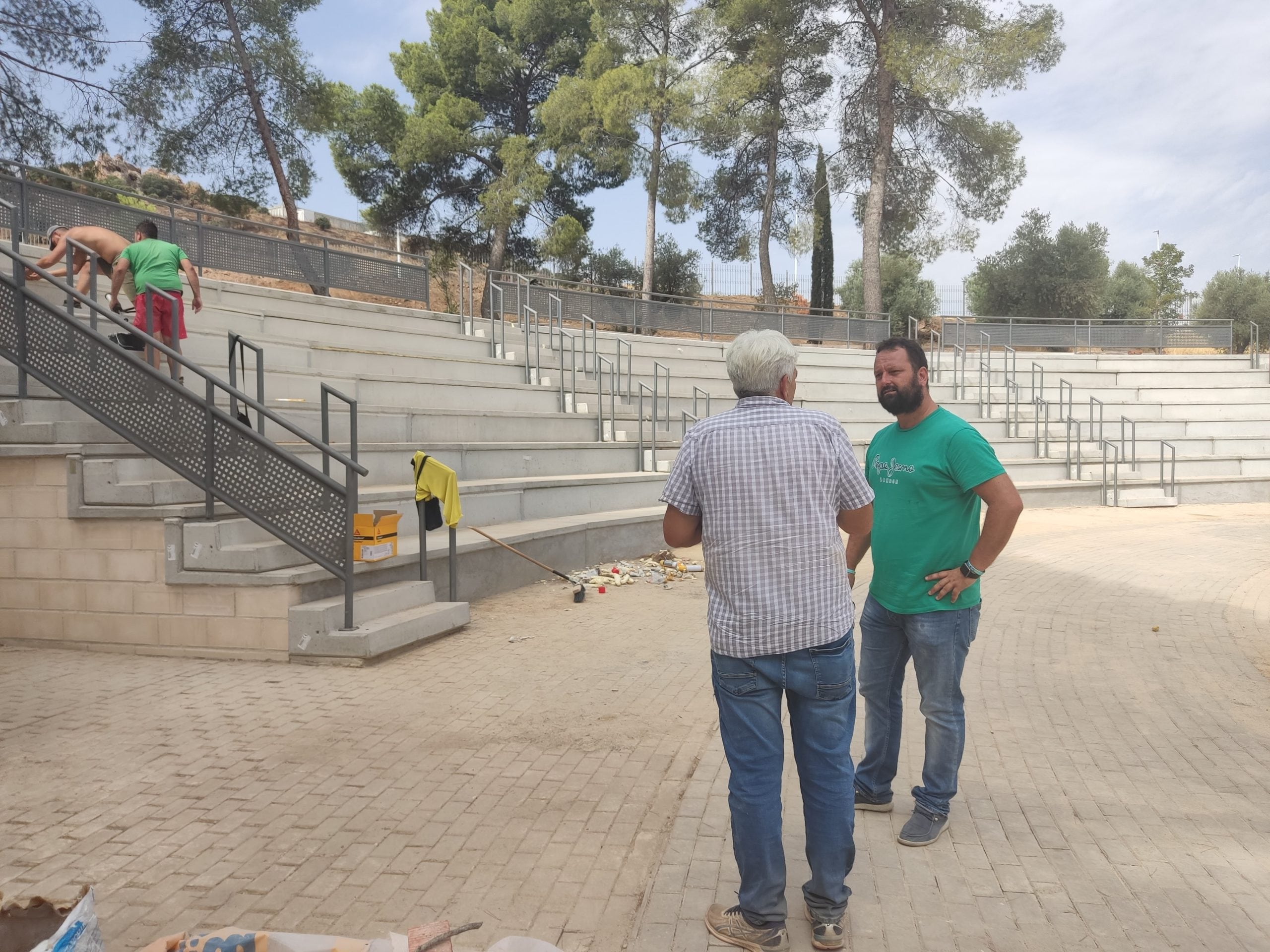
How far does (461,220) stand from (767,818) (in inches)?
1170

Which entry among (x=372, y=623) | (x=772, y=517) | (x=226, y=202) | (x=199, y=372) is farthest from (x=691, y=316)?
(x=772, y=517)

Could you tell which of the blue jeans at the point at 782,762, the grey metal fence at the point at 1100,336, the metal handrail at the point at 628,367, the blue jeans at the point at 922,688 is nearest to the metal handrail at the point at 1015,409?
the grey metal fence at the point at 1100,336

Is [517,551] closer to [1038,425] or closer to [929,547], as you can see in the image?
[929,547]

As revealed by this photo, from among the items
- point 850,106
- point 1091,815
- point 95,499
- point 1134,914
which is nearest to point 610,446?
point 95,499

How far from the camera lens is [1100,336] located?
88.4 ft

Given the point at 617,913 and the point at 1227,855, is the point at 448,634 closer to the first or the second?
the point at 617,913

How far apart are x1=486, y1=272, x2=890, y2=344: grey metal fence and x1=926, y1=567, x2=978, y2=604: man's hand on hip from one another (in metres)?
15.8

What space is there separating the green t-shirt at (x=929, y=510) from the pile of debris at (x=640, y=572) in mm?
5737

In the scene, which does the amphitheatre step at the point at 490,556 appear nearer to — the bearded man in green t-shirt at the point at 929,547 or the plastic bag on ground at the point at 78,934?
the plastic bag on ground at the point at 78,934

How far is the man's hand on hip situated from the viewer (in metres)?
3.31

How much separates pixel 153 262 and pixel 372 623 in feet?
13.9

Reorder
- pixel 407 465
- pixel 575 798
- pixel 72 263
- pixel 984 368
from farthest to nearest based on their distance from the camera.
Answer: pixel 984 368 < pixel 407 465 < pixel 72 263 < pixel 575 798

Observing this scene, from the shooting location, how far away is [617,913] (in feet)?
9.90

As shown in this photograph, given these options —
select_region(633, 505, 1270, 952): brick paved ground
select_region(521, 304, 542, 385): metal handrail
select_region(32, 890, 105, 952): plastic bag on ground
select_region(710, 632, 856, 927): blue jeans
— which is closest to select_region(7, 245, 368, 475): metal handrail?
select_region(633, 505, 1270, 952): brick paved ground
